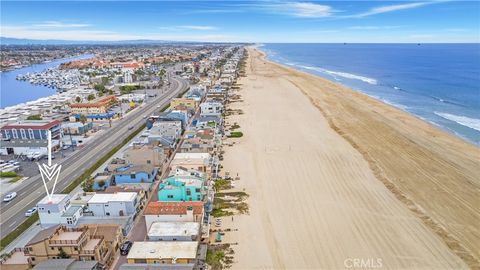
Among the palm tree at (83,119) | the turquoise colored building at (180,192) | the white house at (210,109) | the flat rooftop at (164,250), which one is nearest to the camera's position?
the flat rooftop at (164,250)

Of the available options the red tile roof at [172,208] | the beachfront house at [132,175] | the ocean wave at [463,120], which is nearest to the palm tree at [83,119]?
the beachfront house at [132,175]

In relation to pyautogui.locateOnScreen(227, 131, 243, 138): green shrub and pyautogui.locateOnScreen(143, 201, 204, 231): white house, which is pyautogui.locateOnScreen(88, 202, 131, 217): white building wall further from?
pyautogui.locateOnScreen(227, 131, 243, 138): green shrub

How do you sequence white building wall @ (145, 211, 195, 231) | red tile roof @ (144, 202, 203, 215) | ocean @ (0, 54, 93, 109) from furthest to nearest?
1. ocean @ (0, 54, 93, 109)
2. red tile roof @ (144, 202, 203, 215)
3. white building wall @ (145, 211, 195, 231)

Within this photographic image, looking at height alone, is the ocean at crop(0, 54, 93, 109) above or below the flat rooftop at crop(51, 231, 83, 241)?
below

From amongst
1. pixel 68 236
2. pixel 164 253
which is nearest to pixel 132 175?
pixel 68 236

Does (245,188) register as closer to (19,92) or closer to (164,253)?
(164,253)

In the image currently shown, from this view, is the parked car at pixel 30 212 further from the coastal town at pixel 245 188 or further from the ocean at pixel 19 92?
the ocean at pixel 19 92

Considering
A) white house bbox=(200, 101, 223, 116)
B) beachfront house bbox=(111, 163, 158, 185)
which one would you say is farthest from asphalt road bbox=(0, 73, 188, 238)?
white house bbox=(200, 101, 223, 116)
